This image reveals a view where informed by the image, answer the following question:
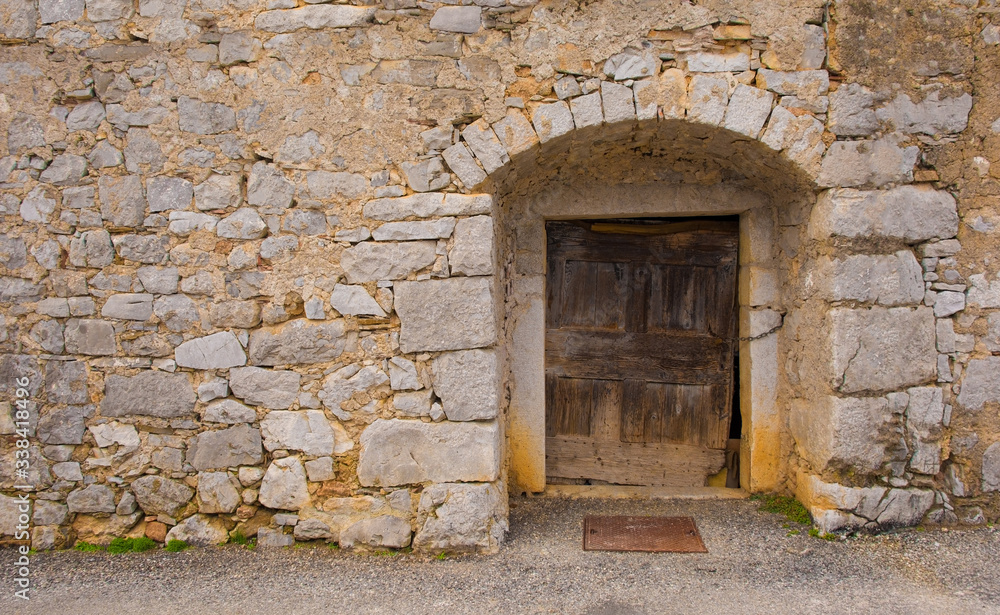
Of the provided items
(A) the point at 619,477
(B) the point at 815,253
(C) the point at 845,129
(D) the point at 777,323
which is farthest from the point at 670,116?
(A) the point at 619,477

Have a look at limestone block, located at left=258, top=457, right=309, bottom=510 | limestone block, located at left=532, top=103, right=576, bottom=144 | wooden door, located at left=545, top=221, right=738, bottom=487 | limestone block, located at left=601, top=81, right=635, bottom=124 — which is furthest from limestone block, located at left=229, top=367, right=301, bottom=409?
limestone block, located at left=601, top=81, right=635, bottom=124

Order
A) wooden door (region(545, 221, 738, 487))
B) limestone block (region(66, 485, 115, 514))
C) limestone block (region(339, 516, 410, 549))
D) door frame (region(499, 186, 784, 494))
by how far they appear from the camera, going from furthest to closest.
Answer: 1. wooden door (region(545, 221, 738, 487))
2. door frame (region(499, 186, 784, 494))
3. limestone block (region(66, 485, 115, 514))
4. limestone block (region(339, 516, 410, 549))

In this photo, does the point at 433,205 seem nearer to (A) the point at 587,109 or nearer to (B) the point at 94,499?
(A) the point at 587,109

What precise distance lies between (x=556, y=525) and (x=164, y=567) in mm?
1959

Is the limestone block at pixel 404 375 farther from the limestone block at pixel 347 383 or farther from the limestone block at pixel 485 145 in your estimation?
the limestone block at pixel 485 145

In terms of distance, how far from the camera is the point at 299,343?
2832mm

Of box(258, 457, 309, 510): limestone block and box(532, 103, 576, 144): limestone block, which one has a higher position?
box(532, 103, 576, 144): limestone block

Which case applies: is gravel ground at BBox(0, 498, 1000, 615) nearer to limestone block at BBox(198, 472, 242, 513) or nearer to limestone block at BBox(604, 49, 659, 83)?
limestone block at BBox(198, 472, 242, 513)

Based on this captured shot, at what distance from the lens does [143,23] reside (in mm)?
2855

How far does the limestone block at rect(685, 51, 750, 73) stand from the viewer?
8.99 ft

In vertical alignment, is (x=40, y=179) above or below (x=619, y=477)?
above

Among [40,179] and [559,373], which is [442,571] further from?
[40,179]

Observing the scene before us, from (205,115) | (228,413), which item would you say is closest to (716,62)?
(205,115)

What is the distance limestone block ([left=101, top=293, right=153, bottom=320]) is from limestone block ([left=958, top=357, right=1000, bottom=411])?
406 centimetres
